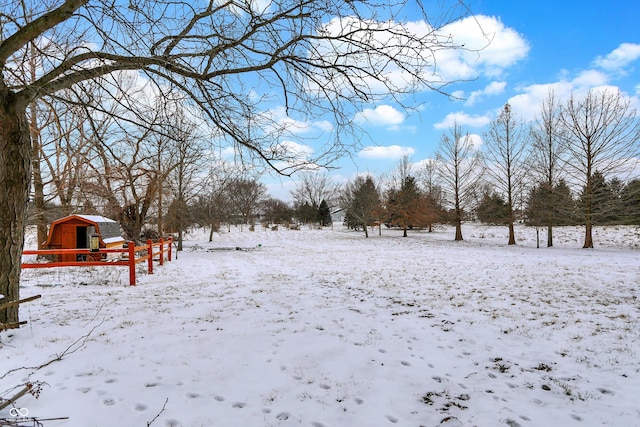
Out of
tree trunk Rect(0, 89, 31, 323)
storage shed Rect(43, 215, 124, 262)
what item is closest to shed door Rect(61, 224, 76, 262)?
storage shed Rect(43, 215, 124, 262)

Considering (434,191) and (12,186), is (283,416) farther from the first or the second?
(434,191)

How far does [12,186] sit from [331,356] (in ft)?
14.7

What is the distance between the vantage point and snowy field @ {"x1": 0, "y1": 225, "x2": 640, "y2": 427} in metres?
2.70

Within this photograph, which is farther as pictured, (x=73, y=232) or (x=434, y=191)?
(x=434, y=191)

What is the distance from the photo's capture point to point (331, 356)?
377 centimetres

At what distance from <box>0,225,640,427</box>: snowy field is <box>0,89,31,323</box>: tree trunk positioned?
2.98 ft

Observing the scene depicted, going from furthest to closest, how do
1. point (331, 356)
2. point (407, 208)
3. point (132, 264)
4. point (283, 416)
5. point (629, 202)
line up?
point (407, 208), point (629, 202), point (132, 264), point (331, 356), point (283, 416)

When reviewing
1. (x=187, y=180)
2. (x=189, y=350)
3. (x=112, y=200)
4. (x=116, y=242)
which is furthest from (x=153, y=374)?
(x=187, y=180)

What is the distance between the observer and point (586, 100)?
59.6ft

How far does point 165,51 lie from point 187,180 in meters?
17.4

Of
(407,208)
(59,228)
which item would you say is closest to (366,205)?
(407,208)

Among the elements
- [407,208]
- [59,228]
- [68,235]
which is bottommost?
[68,235]

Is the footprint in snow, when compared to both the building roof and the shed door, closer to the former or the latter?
the building roof

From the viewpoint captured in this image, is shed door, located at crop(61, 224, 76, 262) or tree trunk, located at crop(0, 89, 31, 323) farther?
shed door, located at crop(61, 224, 76, 262)
